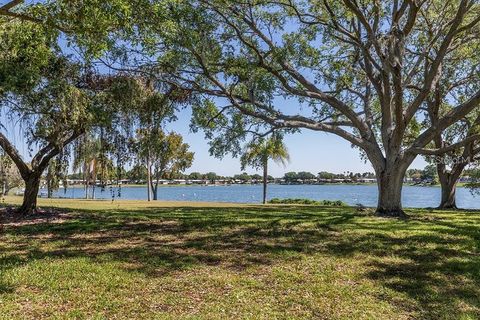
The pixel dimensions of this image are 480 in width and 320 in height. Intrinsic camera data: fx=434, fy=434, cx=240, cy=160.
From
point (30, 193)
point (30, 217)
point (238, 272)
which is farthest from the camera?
point (30, 193)

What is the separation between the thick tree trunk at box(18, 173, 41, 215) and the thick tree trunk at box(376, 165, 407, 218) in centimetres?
1250

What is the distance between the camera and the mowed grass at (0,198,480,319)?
6.20 metres

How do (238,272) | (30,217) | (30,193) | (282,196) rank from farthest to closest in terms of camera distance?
(282,196)
(30,193)
(30,217)
(238,272)

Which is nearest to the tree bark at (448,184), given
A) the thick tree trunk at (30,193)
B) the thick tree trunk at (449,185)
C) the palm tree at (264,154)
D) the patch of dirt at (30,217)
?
the thick tree trunk at (449,185)

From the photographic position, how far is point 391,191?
16266 mm

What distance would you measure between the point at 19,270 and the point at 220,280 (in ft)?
11.8

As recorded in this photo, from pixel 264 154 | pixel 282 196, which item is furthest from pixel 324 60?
pixel 282 196

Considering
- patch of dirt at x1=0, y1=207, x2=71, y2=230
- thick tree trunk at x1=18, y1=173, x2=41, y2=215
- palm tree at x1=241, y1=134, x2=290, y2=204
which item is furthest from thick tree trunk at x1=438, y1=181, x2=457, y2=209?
thick tree trunk at x1=18, y1=173, x2=41, y2=215

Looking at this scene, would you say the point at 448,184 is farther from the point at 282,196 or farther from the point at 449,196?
the point at 282,196

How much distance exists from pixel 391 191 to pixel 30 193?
513 inches

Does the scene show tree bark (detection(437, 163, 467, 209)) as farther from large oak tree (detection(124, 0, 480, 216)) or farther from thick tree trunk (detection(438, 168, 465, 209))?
large oak tree (detection(124, 0, 480, 216))

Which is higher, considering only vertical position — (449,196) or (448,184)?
(448,184)

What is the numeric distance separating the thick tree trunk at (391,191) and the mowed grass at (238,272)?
11.4 feet

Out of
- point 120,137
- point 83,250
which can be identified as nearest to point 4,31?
point 120,137
